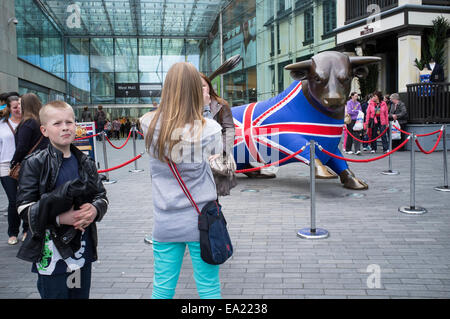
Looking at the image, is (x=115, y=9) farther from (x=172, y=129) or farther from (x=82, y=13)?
(x=172, y=129)

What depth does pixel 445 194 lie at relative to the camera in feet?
21.6

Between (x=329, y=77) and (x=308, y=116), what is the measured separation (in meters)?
0.74

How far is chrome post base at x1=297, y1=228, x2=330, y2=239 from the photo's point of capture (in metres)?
4.59

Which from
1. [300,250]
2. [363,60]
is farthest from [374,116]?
[300,250]

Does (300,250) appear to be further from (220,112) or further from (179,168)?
(179,168)

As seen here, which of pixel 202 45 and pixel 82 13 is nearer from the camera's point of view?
pixel 82 13

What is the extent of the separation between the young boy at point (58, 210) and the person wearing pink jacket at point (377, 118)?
1144 cm

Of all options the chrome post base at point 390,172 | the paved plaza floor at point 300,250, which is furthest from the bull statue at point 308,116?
the chrome post base at point 390,172

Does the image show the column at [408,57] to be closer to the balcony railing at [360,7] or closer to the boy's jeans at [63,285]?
the balcony railing at [360,7]

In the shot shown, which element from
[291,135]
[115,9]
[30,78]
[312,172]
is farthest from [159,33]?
[312,172]

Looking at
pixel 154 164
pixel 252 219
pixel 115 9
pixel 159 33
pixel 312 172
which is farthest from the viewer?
pixel 159 33

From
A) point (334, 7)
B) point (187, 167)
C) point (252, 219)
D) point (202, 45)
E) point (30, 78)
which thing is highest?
point (202, 45)

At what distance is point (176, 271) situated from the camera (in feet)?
7.53

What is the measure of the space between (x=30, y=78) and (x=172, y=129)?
21.5 m
